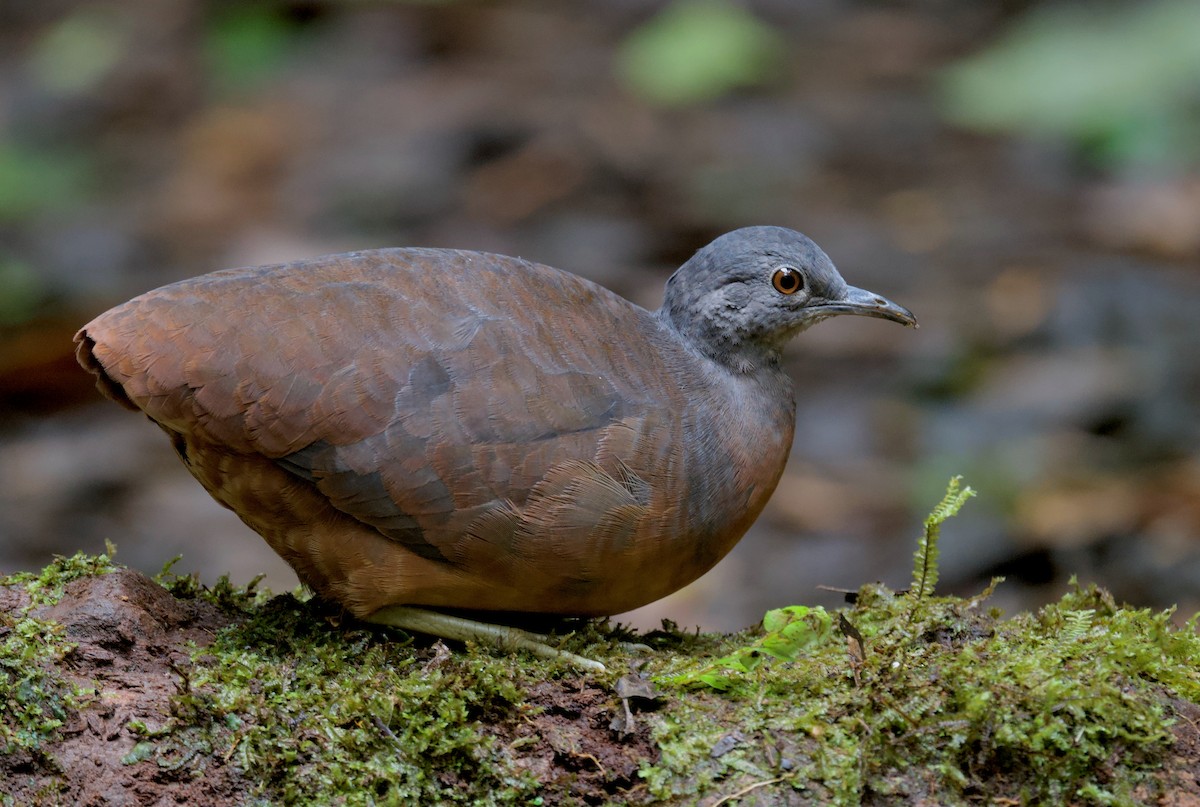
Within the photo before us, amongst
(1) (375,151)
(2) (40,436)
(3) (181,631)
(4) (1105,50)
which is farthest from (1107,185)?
(3) (181,631)

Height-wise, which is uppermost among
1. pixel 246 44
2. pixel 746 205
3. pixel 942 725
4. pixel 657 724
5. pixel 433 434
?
pixel 246 44


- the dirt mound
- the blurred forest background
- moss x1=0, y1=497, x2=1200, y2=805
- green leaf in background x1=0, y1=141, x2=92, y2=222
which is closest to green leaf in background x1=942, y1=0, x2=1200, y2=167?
the blurred forest background

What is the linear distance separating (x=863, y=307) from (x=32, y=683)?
11.2 feet

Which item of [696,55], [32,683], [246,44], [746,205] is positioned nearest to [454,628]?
[32,683]

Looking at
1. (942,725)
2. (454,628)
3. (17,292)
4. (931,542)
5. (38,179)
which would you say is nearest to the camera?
(942,725)

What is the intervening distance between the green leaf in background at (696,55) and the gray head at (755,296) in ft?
26.9

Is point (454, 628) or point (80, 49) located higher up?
point (80, 49)

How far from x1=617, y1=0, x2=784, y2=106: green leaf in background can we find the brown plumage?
8771mm

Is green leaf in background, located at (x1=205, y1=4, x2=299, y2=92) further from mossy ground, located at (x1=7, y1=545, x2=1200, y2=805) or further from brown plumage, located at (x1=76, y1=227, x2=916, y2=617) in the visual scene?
mossy ground, located at (x1=7, y1=545, x2=1200, y2=805)

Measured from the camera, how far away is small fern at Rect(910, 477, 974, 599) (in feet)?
14.6

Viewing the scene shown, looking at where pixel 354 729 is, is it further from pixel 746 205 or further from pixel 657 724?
pixel 746 205

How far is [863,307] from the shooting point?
5402 millimetres

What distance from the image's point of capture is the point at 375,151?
12.9 m

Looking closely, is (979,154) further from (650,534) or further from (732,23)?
(650,534)
